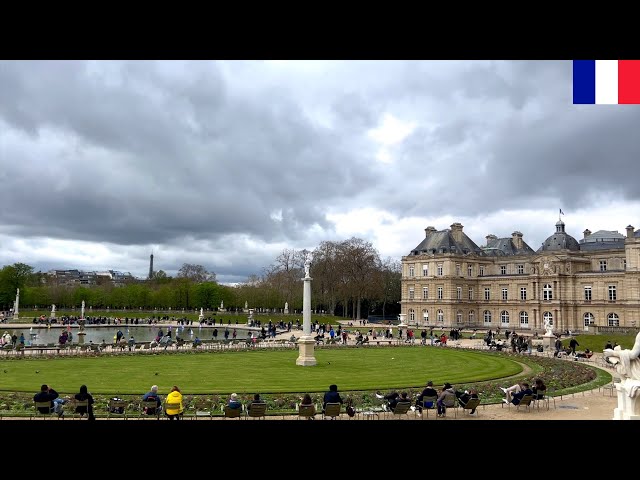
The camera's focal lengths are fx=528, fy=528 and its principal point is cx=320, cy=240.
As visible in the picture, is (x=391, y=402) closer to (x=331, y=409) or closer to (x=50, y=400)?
(x=331, y=409)

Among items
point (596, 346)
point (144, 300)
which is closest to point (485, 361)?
point (596, 346)

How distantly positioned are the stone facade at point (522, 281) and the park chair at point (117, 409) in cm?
5483

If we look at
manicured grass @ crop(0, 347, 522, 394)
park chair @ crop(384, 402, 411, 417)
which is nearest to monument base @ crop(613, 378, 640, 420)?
park chair @ crop(384, 402, 411, 417)

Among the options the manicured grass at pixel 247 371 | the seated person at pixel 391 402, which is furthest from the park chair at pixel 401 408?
the manicured grass at pixel 247 371

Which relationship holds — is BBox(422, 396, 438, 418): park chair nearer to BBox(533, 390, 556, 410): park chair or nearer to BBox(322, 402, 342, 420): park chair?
BBox(322, 402, 342, 420): park chair

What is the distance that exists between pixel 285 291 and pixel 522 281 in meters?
39.9

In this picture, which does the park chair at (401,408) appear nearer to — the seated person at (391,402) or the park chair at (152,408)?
the seated person at (391,402)

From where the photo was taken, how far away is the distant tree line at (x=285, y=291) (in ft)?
281

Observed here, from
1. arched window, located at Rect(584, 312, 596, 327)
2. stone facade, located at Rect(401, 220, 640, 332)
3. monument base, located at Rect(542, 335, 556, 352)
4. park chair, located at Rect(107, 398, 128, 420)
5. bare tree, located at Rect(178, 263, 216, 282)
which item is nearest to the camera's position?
park chair, located at Rect(107, 398, 128, 420)

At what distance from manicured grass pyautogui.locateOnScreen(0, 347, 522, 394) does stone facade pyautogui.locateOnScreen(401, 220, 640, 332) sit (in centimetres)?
3247

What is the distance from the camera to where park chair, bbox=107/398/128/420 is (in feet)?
50.8

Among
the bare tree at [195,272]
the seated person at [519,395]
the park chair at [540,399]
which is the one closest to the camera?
the seated person at [519,395]
